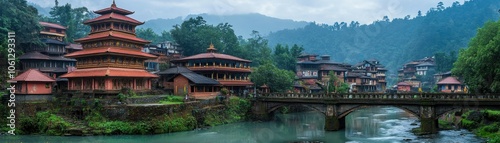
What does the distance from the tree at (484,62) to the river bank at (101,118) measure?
29.3 m

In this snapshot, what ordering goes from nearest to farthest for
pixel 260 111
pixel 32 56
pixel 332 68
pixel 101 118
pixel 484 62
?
pixel 484 62, pixel 101 118, pixel 260 111, pixel 32 56, pixel 332 68

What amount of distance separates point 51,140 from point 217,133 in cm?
1588

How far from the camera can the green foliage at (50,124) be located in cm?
3809

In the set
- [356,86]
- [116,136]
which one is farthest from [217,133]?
[356,86]

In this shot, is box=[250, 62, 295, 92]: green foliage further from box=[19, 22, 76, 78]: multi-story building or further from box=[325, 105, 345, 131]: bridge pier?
box=[19, 22, 76, 78]: multi-story building

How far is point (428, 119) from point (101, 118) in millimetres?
32177

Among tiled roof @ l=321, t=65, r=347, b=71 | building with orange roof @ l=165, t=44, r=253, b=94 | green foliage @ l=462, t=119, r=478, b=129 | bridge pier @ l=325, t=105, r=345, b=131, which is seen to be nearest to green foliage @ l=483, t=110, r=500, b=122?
green foliage @ l=462, t=119, r=478, b=129

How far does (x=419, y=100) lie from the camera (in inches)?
1551

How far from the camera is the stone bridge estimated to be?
1480 inches

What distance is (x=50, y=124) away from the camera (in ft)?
126

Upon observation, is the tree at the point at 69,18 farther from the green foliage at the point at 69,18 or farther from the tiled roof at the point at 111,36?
the tiled roof at the point at 111,36

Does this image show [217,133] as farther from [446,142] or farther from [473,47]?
[473,47]

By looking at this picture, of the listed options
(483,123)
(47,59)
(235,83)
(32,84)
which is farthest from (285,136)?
(47,59)

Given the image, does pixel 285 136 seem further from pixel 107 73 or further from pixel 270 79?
pixel 270 79
